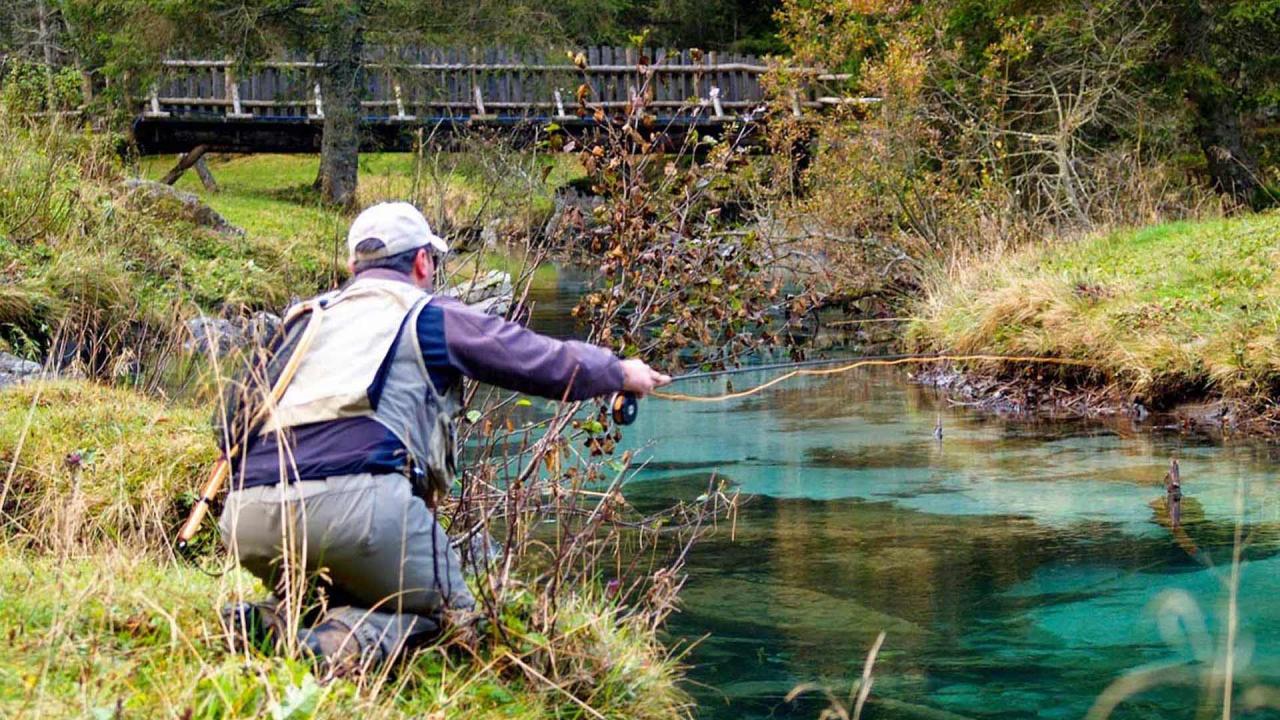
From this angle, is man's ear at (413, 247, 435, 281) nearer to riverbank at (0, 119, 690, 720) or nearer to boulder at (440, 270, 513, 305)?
riverbank at (0, 119, 690, 720)

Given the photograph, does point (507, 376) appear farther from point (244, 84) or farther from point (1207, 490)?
point (244, 84)

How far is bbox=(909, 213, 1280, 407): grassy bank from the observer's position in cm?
1192

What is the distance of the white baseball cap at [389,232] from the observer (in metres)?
4.32

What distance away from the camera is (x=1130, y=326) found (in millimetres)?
12773

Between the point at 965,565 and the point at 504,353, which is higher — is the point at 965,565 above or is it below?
below

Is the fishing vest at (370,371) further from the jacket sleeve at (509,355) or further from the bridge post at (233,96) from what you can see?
the bridge post at (233,96)

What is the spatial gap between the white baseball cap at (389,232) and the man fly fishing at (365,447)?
83 millimetres

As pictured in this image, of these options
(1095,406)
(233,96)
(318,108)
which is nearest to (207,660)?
(1095,406)

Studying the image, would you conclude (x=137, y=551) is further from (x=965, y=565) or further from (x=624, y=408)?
(x=965, y=565)

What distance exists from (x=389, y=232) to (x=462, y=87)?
25.7m

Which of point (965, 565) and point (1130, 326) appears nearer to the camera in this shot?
point (965, 565)

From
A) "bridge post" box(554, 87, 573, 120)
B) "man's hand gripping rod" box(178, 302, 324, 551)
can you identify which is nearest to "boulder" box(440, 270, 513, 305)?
"man's hand gripping rod" box(178, 302, 324, 551)

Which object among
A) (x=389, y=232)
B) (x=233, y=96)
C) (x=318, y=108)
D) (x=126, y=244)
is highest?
(x=233, y=96)

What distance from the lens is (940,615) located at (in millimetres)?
7188
